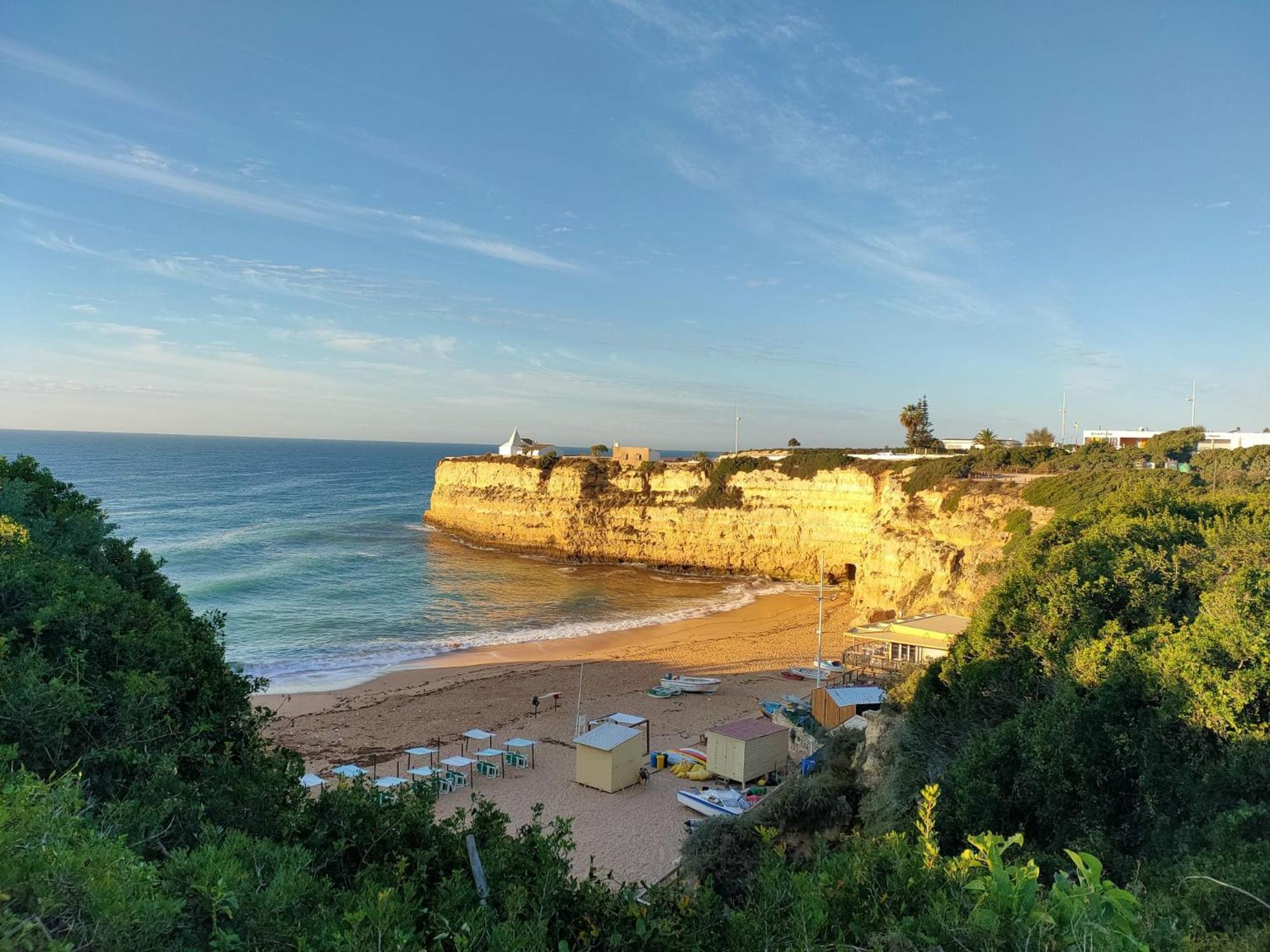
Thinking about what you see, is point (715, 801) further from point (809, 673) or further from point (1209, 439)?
point (1209, 439)

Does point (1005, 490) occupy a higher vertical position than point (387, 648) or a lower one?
higher

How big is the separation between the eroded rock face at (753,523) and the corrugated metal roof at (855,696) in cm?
996

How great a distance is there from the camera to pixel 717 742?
1612cm

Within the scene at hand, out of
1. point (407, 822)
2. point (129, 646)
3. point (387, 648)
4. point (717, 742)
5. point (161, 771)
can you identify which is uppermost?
point (129, 646)

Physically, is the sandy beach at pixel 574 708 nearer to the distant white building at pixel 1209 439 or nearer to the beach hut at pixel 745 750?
the beach hut at pixel 745 750

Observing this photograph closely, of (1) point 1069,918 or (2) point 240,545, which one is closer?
(1) point 1069,918

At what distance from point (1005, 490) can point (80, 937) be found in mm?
35189

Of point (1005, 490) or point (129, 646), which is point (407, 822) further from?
point (1005, 490)

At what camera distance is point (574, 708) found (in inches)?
882

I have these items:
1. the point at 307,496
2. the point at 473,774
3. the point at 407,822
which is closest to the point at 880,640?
the point at 473,774

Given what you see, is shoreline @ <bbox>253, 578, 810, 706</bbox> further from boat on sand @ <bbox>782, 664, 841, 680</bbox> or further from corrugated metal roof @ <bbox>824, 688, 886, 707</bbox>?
corrugated metal roof @ <bbox>824, 688, 886, 707</bbox>

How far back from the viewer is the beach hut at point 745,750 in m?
15.8

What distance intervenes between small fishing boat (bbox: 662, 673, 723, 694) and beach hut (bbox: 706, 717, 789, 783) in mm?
6978

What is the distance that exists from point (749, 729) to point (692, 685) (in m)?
7.63
